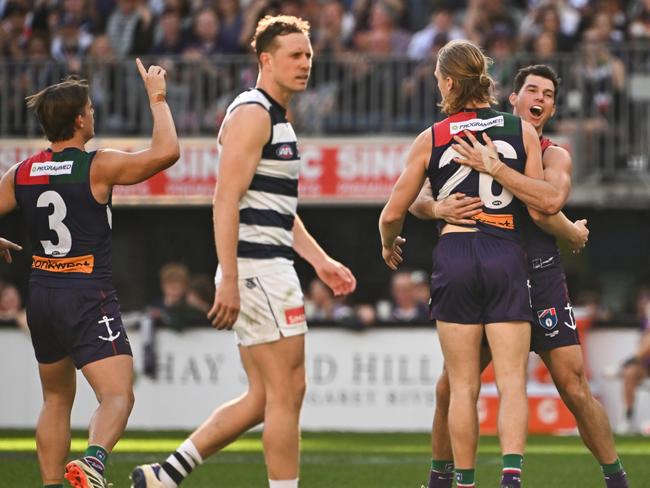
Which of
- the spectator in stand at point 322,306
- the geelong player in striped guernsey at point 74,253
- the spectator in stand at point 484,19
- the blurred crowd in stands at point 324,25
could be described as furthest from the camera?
the spectator in stand at point 484,19

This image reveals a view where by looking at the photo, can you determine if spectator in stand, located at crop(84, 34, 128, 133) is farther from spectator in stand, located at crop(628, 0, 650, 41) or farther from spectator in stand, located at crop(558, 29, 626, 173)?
spectator in stand, located at crop(628, 0, 650, 41)

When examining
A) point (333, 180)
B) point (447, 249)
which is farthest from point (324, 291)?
point (447, 249)

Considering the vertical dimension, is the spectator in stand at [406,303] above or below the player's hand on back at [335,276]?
below

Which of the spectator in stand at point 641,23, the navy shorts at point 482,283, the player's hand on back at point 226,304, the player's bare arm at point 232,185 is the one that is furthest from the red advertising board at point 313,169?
the player's hand on back at point 226,304

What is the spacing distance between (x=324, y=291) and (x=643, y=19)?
5.13 meters

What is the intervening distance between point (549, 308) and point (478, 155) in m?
1.07

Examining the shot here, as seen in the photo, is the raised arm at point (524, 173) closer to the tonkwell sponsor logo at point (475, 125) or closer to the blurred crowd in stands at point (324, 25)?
the tonkwell sponsor logo at point (475, 125)

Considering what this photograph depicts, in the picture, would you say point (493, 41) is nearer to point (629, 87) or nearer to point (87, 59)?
point (629, 87)

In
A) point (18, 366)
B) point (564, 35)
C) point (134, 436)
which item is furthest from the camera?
point (564, 35)

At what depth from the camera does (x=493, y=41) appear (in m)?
17.7

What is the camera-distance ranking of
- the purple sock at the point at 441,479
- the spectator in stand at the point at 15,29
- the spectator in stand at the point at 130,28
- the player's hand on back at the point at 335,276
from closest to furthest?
the player's hand on back at the point at 335,276, the purple sock at the point at 441,479, the spectator in stand at the point at 130,28, the spectator in stand at the point at 15,29

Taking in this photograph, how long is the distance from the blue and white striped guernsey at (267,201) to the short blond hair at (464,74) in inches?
39.8

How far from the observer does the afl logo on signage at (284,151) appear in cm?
698

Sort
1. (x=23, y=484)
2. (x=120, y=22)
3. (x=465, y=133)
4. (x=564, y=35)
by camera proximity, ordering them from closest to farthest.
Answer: (x=465, y=133), (x=23, y=484), (x=564, y=35), (x=120, y=22)
